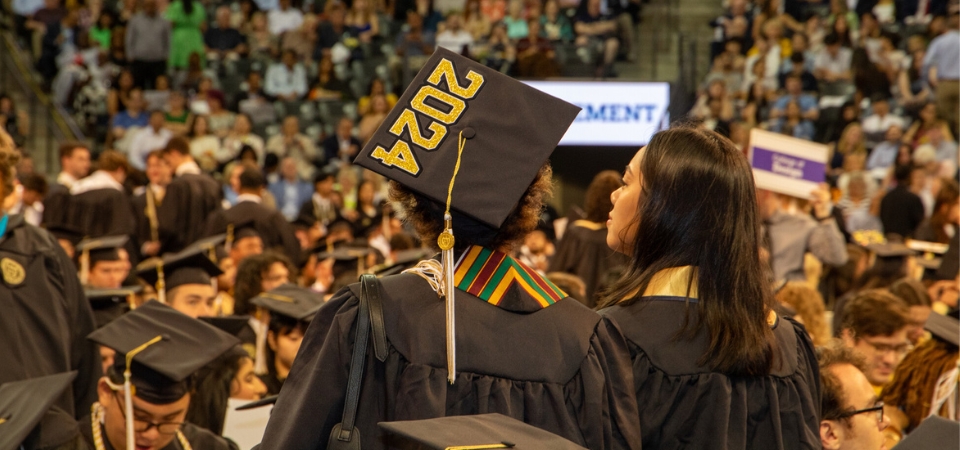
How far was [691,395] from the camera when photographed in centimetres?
234

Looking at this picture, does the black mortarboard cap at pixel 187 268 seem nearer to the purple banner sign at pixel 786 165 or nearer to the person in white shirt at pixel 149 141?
the purple banner sign at pixel 786 165

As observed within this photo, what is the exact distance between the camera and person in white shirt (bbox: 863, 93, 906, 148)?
14.4 meters

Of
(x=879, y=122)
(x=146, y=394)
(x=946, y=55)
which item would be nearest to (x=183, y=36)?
(x=879, y=122)

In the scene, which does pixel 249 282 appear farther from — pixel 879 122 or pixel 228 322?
pixel 879 122

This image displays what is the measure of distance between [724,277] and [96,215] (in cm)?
827

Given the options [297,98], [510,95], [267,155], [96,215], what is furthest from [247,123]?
[510,95]

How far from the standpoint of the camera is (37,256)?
3873 mm

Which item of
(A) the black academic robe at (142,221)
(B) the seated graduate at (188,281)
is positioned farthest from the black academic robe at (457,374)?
(A) the black academic robe at (142,221)

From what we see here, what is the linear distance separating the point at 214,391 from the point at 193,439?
0.78 meters

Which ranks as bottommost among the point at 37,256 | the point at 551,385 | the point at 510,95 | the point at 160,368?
the point at 160,368

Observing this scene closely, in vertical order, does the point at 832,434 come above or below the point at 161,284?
above

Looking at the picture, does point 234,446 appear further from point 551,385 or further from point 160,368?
point 551,385

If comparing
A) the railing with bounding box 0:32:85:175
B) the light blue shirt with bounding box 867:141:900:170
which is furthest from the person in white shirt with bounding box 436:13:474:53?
the light blue shirt with bounding box 867:141:900:170

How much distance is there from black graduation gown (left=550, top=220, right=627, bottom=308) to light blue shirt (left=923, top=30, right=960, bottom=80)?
8411 millimetres
